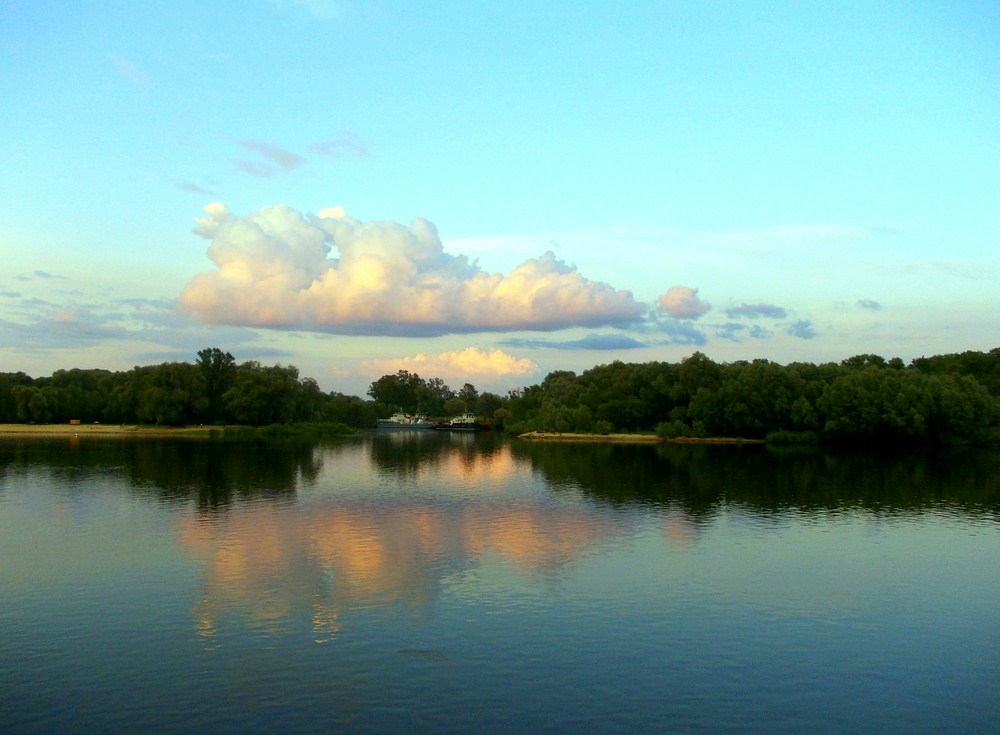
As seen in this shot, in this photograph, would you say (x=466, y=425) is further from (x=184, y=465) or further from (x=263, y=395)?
(x=184, y=465)

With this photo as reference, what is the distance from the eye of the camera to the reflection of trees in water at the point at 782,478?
1639 inches

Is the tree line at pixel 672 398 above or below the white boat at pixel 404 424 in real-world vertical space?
above

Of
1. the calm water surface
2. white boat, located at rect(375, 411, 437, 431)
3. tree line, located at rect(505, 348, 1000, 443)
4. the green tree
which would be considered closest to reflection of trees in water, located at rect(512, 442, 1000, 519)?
the calm water surface

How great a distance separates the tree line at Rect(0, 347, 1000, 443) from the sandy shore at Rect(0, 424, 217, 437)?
274cm

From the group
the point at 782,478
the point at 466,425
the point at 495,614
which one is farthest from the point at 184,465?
the point at 466,425

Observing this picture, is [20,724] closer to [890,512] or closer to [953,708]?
[953,708]

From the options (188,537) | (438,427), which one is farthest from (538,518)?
A: (438,427)

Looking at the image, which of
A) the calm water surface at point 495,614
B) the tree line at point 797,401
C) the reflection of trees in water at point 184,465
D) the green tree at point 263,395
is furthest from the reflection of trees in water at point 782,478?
the green tree at point 263,395

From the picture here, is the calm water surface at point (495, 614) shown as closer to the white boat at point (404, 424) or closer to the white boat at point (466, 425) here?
the white boat at point (466, 425)

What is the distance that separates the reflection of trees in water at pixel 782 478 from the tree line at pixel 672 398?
376 inches

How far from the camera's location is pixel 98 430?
389ft

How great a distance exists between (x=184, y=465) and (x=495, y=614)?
152ft

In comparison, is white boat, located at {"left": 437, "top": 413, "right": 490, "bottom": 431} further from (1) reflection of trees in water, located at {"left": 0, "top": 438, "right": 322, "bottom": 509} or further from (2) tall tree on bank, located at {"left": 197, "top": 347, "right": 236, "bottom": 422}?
(1) reflection of trees in water, located at {"left": 0, "top": 438, "right": 322, "bottom": 509}

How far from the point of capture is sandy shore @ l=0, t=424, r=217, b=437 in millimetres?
114375
